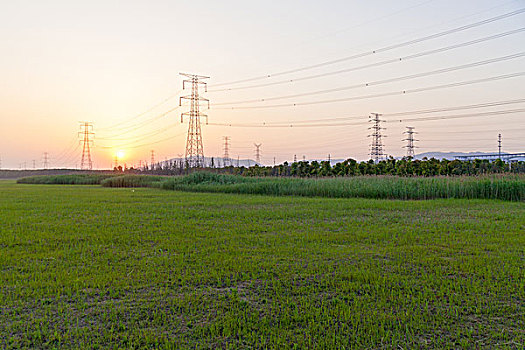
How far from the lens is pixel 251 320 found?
3088mm

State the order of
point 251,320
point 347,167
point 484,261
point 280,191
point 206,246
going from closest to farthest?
point 251,320, point 484,261, point 206,246, point 280,191, point 347,167

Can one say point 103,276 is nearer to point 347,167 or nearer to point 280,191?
point 280,191

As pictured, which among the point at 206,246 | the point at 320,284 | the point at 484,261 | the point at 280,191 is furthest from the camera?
the point at 280,191

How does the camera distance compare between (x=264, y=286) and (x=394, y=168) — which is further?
(x=394, y=168)

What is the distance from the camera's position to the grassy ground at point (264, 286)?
2855 mm

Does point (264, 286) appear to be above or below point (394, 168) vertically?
below

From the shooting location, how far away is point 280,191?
1586 cm

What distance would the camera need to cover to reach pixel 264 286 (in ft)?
12.7

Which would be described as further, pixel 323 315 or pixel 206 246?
pixel 206 246

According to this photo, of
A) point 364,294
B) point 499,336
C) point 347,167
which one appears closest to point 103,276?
point 364,294

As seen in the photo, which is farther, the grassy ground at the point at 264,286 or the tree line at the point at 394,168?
the tree line at the point at 394,168

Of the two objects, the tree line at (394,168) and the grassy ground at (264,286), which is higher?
the tree line at (394,168)

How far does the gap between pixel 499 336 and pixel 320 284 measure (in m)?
1.53

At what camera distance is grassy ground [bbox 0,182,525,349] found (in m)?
2.86
